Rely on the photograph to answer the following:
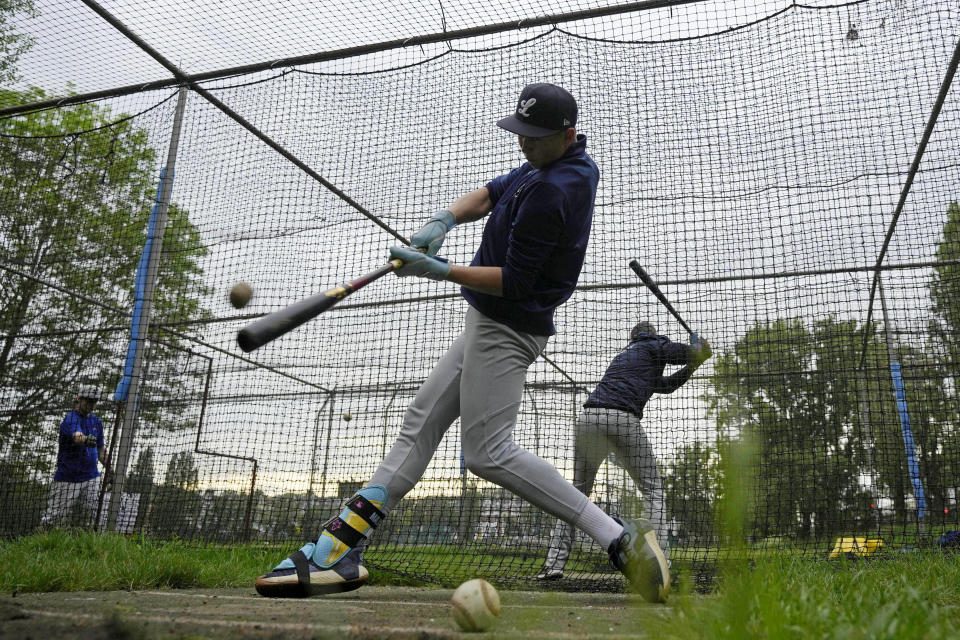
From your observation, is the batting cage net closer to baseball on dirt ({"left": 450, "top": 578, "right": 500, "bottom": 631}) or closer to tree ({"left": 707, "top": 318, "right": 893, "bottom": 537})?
tree ({"left": 707, "top": 318, "right": 893, "bottom": 537})

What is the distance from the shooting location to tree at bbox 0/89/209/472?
20.3 ft

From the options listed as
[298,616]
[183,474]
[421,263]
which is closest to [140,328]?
[183,474]

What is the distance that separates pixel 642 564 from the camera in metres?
2.33

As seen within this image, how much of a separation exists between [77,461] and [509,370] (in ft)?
17.1

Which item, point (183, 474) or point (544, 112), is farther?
point (183, 474)

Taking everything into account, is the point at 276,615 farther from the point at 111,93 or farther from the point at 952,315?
the point at 952,315

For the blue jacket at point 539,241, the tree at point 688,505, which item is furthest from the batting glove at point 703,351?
the blue jacket at point 539,241

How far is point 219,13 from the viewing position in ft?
15.9

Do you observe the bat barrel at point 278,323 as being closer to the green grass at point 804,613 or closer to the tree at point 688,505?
the tree at point 688,505

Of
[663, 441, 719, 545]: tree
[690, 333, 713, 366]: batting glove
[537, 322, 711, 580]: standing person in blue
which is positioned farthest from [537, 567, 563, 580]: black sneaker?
[690, 333, 713, 366]: batting glove

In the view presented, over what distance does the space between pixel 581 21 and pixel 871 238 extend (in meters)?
2.71

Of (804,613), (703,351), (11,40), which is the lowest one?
(804,613)

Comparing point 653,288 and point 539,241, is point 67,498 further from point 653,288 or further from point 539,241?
point 539,241

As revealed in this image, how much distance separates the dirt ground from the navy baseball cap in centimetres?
162
